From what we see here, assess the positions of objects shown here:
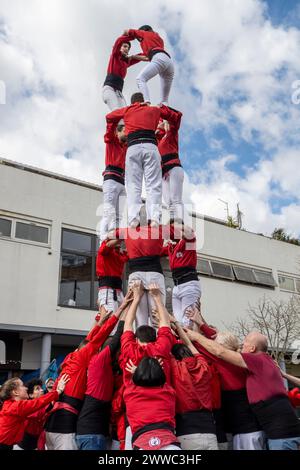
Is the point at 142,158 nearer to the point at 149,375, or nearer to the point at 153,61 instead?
the point at 153,61

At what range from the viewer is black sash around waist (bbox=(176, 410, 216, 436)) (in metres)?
4.02

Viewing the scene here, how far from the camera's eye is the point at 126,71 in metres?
8.33

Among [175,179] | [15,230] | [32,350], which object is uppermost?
[15,230]

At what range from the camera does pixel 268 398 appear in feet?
13.5

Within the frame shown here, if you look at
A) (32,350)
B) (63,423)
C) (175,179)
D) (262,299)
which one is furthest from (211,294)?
(63,423)

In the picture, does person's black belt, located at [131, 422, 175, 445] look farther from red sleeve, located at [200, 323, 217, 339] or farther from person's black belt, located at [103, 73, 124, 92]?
person's black belt, located at [103, 73, 124, 92]

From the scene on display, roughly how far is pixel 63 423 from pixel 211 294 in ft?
45.5

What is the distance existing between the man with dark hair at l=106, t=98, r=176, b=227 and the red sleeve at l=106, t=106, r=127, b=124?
0.34ft

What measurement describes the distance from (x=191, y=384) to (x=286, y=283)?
18086mm

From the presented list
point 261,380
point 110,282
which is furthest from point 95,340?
point 110,282

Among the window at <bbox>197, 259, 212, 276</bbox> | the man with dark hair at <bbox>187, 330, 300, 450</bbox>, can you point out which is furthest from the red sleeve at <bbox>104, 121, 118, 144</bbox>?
the window at <bbox>197, 259, 212, 276</bbox>

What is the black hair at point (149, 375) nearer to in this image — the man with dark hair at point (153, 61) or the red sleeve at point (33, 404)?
the red sleeve at point (33, 404)
